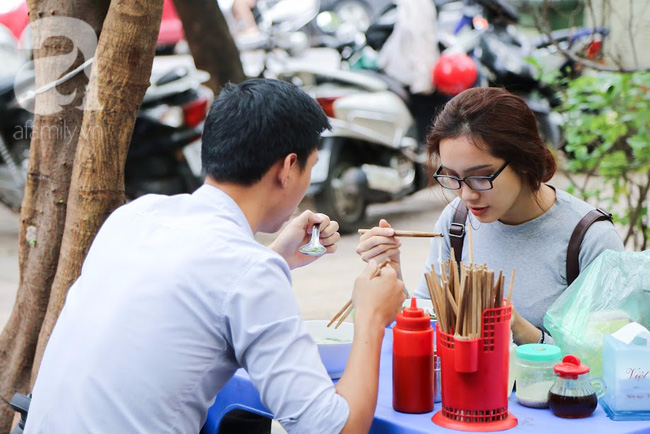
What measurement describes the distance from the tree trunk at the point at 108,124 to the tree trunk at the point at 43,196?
0.15 meters

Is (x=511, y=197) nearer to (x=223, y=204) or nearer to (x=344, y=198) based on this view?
(x=223, y=204)

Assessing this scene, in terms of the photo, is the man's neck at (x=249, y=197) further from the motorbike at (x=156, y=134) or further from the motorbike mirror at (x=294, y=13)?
the motorbike mirror at (x=294, y=13)

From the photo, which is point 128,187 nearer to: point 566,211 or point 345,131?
point 345,131

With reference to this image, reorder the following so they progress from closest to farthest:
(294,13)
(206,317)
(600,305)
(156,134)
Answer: (206,317) < (600,305) < (156,134) < (294,13)

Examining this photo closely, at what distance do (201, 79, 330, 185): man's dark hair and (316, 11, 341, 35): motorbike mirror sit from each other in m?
8.02

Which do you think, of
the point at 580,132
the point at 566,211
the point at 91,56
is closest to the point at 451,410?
the point at 566,211

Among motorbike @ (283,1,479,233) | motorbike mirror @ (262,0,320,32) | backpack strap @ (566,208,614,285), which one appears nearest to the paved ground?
motorbike @ (283,1,479,233)

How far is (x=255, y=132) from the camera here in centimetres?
167

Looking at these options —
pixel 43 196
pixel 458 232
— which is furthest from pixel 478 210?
pixel 43 196

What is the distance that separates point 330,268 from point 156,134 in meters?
1.66

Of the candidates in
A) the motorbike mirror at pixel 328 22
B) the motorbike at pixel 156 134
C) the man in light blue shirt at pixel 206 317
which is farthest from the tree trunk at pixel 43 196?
the motorbike mirror at pixel 328 22

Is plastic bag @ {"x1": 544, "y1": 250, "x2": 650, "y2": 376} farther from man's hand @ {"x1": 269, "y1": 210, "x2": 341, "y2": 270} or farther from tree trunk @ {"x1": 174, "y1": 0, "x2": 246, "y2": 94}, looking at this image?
tree trunk @ {"x1": 174, "y1": 0, "x2": 246, "y2": 94}

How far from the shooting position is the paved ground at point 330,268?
5.46 m

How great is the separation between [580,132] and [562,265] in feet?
7.10
